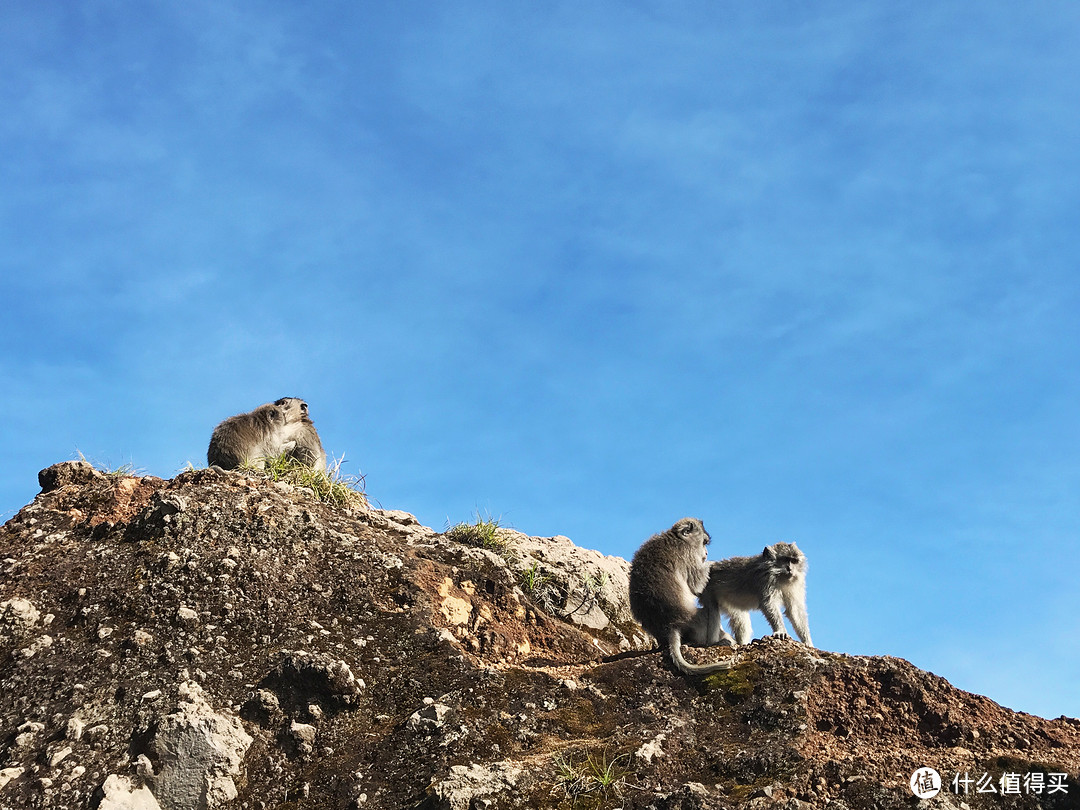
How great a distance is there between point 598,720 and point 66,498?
714 cm

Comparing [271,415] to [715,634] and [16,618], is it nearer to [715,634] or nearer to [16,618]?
[16,618]

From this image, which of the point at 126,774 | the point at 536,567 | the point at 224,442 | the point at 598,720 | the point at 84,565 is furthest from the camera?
the point at 224,442

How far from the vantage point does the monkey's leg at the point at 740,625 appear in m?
11.6

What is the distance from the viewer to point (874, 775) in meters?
7.16

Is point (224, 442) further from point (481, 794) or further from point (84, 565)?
point (481, 794)

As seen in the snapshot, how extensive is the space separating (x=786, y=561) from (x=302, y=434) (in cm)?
914

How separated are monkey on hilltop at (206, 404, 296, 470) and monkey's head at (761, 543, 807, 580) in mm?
8157

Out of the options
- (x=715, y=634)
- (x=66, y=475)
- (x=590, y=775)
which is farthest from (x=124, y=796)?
(x=715, y=634)

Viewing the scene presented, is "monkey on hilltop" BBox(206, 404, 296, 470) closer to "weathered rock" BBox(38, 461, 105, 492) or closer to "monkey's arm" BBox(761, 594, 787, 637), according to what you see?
"weathered rock" BBox(38, 461, 105, 492)

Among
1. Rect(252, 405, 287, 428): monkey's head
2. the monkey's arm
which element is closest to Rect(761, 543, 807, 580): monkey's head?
the monkey's arm

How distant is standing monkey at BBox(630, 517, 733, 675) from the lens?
9992 millimetres

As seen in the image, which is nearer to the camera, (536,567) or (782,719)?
(782,719)

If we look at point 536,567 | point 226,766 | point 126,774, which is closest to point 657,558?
point 536,567
